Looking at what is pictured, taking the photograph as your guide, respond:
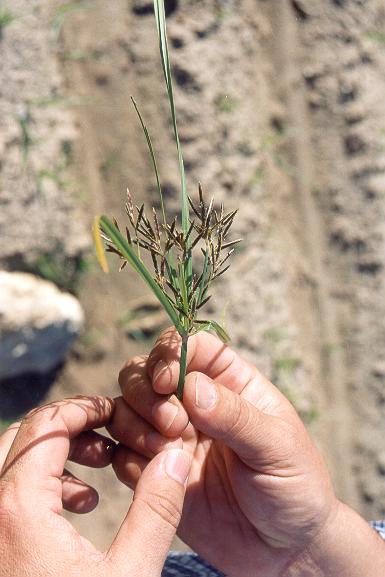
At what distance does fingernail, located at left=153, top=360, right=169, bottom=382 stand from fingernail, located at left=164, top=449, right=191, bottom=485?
118 millimetres

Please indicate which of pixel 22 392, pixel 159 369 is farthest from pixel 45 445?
pixel 22 392

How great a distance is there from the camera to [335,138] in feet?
7.25

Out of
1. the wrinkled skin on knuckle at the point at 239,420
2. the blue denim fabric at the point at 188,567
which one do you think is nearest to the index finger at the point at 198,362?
the wrinkled skin on knuckle at the point at 239,420

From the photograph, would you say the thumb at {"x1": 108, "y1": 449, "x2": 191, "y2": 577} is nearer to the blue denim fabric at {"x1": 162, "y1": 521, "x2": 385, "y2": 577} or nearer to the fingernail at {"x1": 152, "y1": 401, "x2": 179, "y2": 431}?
the fingernail at {"x1": 152, "y1": 401, "x2": 179, "y2": 431}

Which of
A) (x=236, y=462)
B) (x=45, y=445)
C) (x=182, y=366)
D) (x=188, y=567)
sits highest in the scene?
(x=182, y=366)

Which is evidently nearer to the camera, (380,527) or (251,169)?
(380,527)

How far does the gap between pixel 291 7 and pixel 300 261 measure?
0.81 m

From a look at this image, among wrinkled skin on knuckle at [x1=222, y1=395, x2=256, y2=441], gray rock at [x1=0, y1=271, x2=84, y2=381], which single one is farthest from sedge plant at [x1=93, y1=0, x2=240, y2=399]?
gray rock at [x1=0, y1=271, x2=84, y2=381]

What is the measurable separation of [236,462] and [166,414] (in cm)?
20

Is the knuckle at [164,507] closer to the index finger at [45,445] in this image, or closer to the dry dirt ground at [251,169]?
the index finger at [45,445]

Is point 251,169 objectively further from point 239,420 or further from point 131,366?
point 239,420

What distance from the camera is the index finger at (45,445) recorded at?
987 mm

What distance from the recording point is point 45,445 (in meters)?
1.02

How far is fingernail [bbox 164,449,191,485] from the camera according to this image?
1015 millimetres
